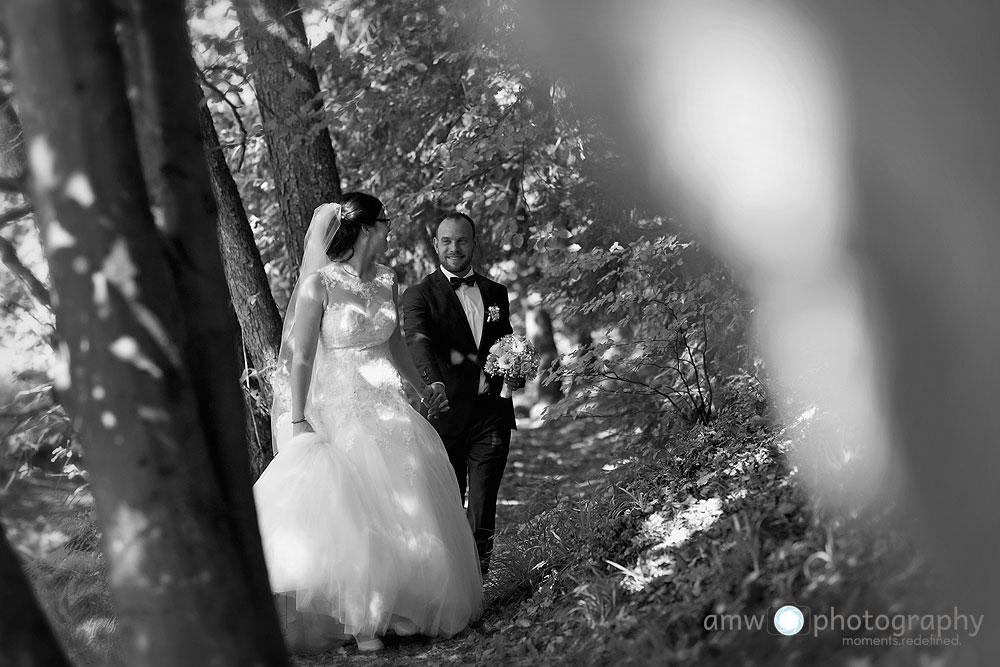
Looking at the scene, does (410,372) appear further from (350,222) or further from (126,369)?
(126,369)

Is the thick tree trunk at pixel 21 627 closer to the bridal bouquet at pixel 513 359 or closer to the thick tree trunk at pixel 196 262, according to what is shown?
the thick tree trunk at pixel 196 262

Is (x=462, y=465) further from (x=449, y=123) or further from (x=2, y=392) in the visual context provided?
(x=2, y=392)

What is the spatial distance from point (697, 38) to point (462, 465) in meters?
3.32

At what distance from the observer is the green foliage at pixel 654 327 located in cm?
646

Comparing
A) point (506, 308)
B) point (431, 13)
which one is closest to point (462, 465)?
point (506, 308)

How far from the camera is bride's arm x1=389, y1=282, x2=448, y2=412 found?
6227mm

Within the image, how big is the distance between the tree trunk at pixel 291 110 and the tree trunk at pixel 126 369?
4.95 metres

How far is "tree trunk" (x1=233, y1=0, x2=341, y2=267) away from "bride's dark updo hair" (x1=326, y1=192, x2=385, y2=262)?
1948 mm

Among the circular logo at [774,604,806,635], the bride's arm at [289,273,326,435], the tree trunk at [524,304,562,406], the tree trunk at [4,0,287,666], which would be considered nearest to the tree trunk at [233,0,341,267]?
the bride's arm at [289,273,326,435]

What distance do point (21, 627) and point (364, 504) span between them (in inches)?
115

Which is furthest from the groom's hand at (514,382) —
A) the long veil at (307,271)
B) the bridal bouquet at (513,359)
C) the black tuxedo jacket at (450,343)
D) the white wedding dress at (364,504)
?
the long veil at (307,271)

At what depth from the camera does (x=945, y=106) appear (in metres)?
3.87

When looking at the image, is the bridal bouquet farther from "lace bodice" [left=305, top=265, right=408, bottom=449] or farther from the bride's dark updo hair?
the bride's dark updo hair

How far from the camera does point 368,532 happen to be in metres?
5.42
